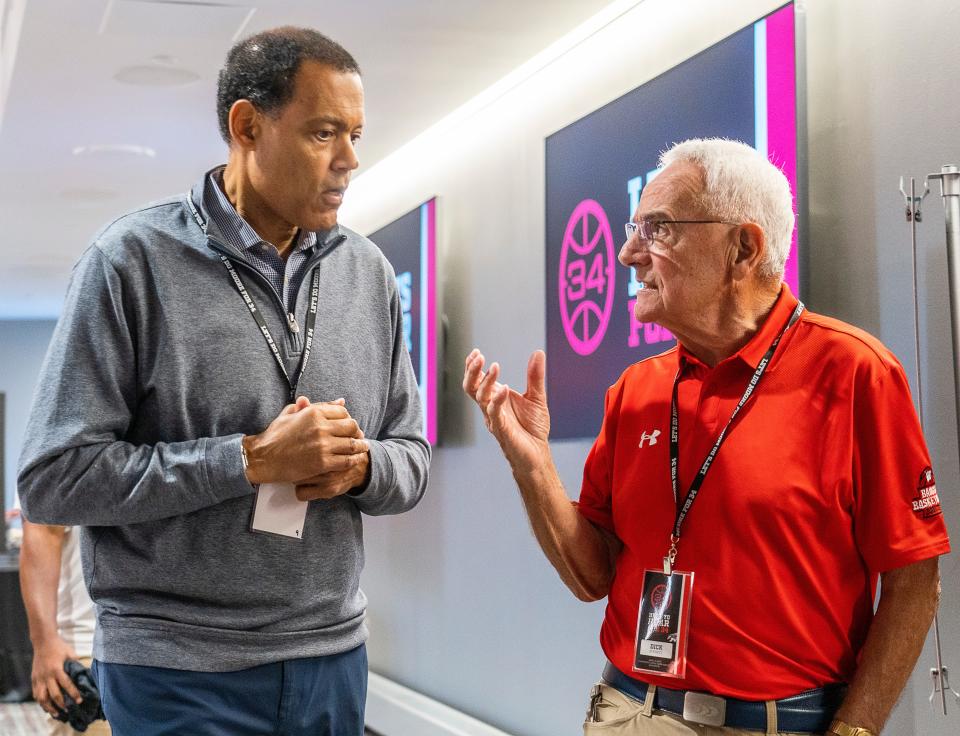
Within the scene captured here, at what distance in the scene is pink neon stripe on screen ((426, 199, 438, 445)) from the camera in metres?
5.72

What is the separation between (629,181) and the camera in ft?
13.5

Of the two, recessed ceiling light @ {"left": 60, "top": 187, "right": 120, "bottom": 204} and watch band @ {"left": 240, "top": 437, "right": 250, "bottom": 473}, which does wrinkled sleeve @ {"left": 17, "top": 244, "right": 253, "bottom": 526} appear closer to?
watch band @ {"left": 240, "top": 437, "right": 250, "bottom": 473}

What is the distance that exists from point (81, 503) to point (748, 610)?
0.98 metres

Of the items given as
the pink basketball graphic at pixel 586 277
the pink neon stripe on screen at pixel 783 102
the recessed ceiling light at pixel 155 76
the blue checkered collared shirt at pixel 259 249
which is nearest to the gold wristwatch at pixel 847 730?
the blue checkered collared shirt at pixel 259 249

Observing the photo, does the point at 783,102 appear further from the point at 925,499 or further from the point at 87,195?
the point at 87,195

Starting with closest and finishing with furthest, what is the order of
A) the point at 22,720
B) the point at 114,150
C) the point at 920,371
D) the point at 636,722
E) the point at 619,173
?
the point at 636,722 → the point at 920,371 → the point at 619,173 → the point at 114,150 → the point at 22,720

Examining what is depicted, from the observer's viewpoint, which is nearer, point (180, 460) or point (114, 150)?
point (180, 460)

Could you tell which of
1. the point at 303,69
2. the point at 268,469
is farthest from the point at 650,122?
the point at 268,469

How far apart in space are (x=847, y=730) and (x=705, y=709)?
0.20 meters

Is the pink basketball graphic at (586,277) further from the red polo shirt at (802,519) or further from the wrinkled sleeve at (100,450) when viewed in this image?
the wrinkled sleeve at (100,450)

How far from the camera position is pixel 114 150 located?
6488 mm

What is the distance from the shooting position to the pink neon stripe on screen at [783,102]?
3.10 metres

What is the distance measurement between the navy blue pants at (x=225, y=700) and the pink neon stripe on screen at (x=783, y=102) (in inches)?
75.7

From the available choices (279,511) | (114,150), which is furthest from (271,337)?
(114,150)
